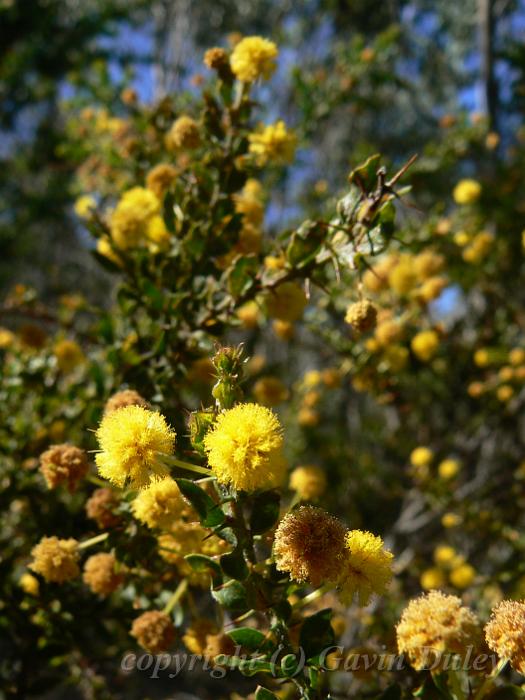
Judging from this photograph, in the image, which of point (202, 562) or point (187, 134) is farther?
point (187, 134)

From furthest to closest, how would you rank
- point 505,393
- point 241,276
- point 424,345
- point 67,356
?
1. point 505,393
2. point 424,345
3. point 67,356
4. point 241,276

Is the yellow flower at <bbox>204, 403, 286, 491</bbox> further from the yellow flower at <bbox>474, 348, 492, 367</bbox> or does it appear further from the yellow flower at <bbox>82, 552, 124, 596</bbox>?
the yellow flower at <bbox>474, 348, 492, 367</bbox>

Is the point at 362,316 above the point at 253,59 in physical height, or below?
below

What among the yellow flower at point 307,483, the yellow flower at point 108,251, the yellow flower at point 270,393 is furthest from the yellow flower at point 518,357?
the yellow flower at point 108,251

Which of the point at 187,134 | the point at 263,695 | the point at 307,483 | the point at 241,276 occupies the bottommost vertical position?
the point at 263,695

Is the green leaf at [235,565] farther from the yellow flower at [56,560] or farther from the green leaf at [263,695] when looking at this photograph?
the yellow flower at [56,560]

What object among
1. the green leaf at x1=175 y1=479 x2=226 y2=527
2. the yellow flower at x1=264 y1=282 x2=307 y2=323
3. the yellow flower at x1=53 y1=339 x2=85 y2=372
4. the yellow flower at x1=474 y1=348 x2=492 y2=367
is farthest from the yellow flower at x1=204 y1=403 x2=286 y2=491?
the yellow flower at x1=474 y1=348 x2=492 y2=367

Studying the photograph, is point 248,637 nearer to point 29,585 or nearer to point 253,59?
point 29,585

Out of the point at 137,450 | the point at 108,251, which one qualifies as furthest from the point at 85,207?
the point at 137,450
